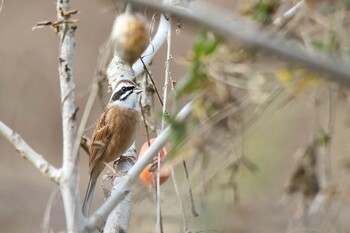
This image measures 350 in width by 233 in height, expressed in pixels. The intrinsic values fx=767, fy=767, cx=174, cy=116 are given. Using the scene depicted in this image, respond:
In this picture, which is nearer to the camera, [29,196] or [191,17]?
[191,17]

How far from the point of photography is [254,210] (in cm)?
414

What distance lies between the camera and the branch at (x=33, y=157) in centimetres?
238

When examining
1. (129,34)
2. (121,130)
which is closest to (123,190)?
(129,34)

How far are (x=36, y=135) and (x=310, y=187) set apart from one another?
5.71 meters

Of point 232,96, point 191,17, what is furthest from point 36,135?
point 191,17

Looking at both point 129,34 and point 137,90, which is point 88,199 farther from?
point 129,34

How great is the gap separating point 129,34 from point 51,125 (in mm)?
5872

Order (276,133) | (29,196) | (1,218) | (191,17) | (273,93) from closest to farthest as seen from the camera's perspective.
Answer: (191,17)
(273,93)
(276,133)
(1,218)
(29,196)

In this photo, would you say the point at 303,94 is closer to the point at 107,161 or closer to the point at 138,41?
the point at 138,41

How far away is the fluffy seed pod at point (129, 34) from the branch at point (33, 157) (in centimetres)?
46

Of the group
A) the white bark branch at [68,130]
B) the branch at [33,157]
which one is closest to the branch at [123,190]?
the white bark branch at [68,130]

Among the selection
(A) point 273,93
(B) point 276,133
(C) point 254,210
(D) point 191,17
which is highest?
(D) point 191,17

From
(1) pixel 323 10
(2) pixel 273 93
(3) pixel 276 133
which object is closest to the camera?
(2) pixel 273 93

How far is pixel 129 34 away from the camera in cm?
261
